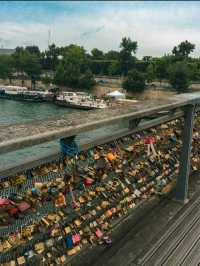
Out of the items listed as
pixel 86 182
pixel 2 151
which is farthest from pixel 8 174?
pixel 86 182

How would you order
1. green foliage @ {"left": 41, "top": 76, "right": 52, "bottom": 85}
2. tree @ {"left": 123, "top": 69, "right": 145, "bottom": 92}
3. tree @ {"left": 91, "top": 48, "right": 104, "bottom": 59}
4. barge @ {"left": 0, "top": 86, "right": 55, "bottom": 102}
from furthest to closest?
tree @ {"left": 91, "top": 48, "right": 104, "bottom": 59}, green foliage @ {"left": 41, "top": 76, "right": 52, "bottom": 85}, tree @ {"left": 123, "top": 69, "right": 145, "bottom": 92}, barge @ {"left": 0, "top": 86, "right": 55, "bottom": 102}

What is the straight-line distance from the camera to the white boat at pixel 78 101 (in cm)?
4888

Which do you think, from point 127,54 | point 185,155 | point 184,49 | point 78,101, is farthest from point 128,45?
point 185,155

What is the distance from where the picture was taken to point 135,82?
58.8 metres

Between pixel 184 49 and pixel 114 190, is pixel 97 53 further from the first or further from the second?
pixel 114 190

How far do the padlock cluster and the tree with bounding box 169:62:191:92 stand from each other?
51536 mm

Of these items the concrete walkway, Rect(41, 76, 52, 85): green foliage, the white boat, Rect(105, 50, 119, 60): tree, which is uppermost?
Rect(105, 50, 119, 60): tree

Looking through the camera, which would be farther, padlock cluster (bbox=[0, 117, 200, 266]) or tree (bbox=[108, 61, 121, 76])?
tree (bbox=[108, 61, 121, 76])

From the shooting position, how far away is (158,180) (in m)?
6.52

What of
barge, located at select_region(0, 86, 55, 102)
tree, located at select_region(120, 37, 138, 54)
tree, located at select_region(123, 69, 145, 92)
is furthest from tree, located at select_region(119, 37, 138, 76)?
barge, located at select_region(0, 86, 55, 102)

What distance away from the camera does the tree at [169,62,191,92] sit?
2207 inches

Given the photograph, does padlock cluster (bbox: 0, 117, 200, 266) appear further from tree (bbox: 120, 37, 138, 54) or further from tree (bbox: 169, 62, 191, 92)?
tree (bbox: 120, 37, 138, 54)

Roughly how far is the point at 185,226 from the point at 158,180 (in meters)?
0.96

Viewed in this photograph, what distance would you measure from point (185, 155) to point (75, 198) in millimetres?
2859
